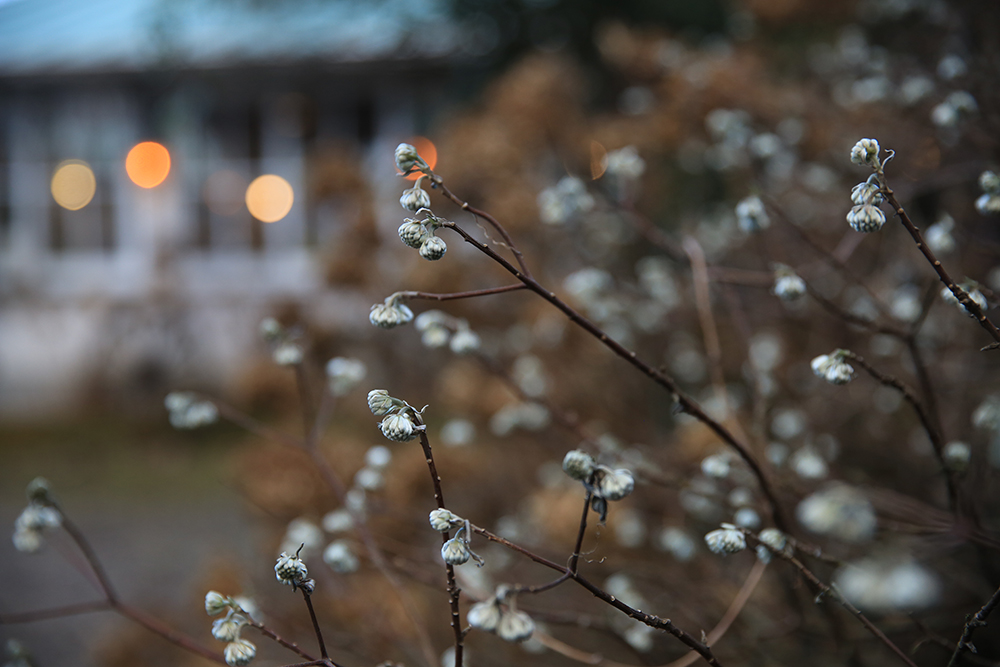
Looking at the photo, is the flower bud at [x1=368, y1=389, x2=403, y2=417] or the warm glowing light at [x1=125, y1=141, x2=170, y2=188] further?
the warm glowing light at [x1=125, y1=141, x2=170, y2=188]

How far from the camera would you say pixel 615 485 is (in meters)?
0.63

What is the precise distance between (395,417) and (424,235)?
0.63 ft

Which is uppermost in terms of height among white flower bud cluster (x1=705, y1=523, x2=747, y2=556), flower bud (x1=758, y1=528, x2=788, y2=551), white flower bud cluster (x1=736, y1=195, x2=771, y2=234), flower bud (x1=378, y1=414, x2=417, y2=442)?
white flower bud cluster (x1=736, y1=195, x2=771, y2=234)

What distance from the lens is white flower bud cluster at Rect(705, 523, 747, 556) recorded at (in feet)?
2.53

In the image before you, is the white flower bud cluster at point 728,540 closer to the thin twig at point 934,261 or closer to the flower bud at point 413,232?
the thin twig at point 934,261

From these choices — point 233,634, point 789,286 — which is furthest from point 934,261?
point 233,634

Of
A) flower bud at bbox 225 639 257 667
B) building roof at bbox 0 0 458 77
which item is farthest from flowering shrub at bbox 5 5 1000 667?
building roof at bbox 0 0 458 77

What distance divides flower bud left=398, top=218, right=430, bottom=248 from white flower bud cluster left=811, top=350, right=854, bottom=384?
0.49 meters

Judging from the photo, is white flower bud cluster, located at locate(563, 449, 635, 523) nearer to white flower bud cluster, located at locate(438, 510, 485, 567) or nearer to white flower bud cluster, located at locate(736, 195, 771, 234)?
white flower bud cluster, located at locate(438, 510, 485, 567)

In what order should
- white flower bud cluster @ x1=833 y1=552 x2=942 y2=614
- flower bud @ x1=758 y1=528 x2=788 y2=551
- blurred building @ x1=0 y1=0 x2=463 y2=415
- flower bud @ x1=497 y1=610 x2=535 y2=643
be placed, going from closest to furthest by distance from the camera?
1. white flower bud cluster @ x1=833 y1=552 x2=942 y2=614
2. flower bud @ x1=497 y1=610 x2=535 y2=643
3. flower bud @ x1=758 y1=528 x2=788 y2=551
4. blurred building @ x1=0 y1=0 x2=463 y2=415

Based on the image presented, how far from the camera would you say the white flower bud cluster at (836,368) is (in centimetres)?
79

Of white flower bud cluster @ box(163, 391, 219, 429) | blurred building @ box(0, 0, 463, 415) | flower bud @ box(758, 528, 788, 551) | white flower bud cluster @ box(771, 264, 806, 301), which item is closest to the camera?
flower bud @ box(758, 528, 788, 551)

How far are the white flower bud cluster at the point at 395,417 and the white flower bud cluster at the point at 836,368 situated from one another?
0.48 meters

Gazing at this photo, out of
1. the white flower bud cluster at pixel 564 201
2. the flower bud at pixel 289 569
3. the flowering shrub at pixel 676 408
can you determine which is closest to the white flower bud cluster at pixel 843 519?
the flowering shrub at pixel 676 408
